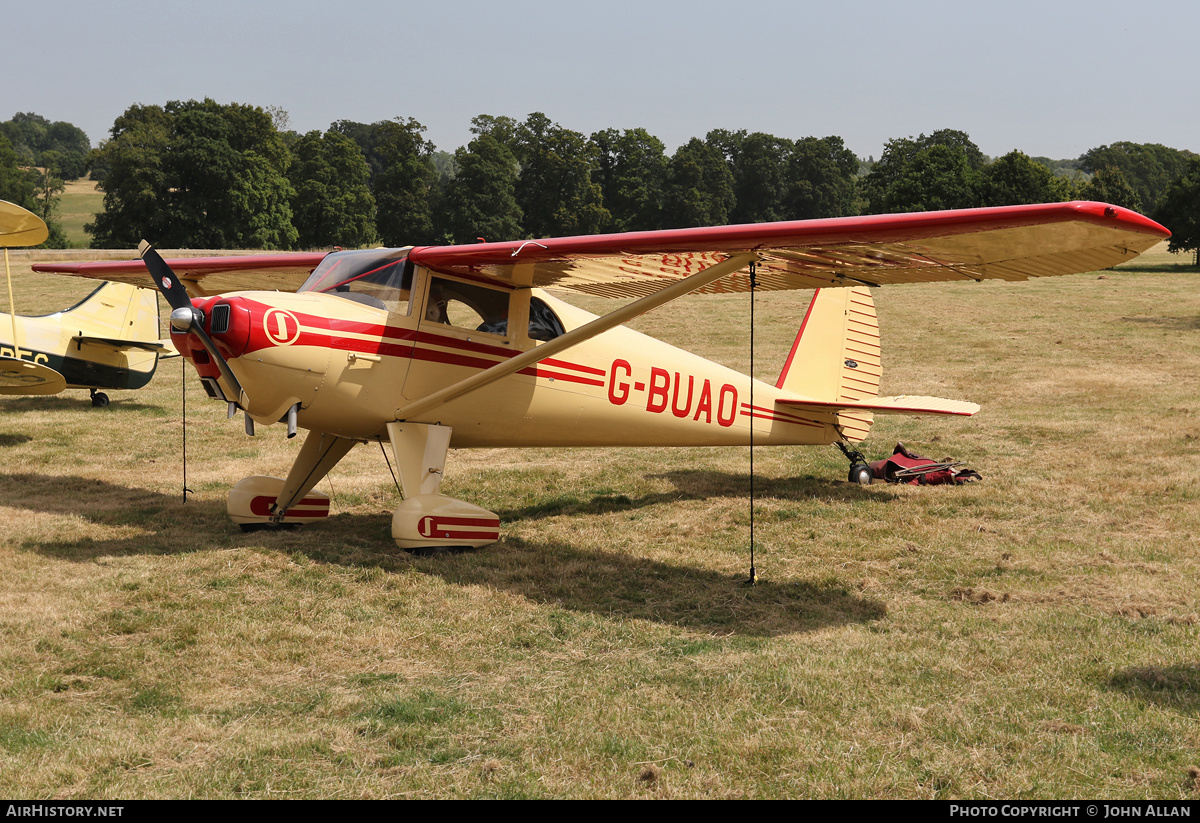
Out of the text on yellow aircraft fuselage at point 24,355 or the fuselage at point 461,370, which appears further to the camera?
the text on yellow aircraft fuselage at point 24,355

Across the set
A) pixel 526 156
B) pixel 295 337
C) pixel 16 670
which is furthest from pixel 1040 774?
pixel 526 156

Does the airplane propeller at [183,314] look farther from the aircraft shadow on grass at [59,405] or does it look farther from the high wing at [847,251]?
the aircraft shadow on grass at [59,405]

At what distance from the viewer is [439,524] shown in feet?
24.6

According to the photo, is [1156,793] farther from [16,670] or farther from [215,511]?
[215,511]

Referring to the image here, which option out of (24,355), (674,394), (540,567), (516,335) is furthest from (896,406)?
(24,355)

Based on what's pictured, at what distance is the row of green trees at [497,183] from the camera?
65.7 m

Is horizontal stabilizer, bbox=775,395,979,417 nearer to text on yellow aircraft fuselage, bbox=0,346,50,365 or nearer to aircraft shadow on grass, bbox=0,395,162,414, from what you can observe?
text on yellow aircraft fuselage, bbox=0,346,50,365

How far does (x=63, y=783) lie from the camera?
3.77 m

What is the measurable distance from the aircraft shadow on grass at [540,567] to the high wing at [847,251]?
7.88 ft

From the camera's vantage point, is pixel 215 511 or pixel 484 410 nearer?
pixel 484 410

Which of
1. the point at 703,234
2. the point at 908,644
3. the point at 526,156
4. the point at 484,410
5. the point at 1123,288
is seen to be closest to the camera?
the point at 908,644

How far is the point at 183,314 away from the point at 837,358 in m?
6.97

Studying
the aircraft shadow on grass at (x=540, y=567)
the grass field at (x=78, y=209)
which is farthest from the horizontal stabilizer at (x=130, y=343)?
the grass field at (x=78, y=209)

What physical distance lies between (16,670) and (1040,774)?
17.0 ft
